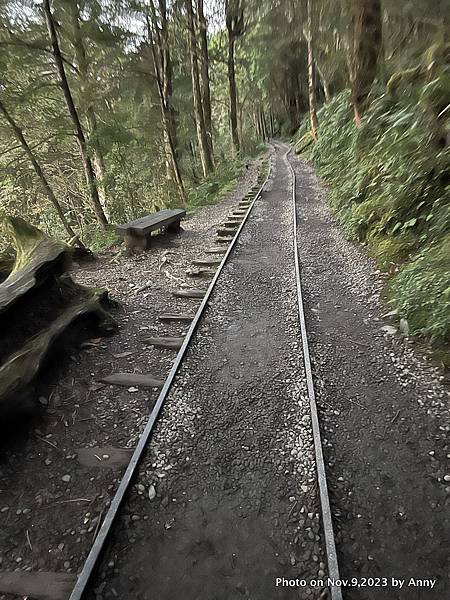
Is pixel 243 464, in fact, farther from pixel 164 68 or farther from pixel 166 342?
pixel 164 68

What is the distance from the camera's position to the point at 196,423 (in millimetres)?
3086

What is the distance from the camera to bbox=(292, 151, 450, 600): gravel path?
2098mm

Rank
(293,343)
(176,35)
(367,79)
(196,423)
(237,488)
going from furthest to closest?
(176,35) < (367,79) < (293,343) < (196,423) < (237,488)

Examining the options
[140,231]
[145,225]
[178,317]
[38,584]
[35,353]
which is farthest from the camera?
[145,225]

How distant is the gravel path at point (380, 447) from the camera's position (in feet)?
6.88

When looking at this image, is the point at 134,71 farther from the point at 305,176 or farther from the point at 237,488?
the point at 237,488

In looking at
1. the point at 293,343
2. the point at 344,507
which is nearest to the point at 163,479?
the point at 344,507

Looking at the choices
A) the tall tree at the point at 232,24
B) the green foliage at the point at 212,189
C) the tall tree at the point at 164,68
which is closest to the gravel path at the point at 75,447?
the green foliage at the point at 212,189

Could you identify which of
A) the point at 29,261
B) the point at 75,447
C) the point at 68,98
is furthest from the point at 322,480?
the point at 68,98

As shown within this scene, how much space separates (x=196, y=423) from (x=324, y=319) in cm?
237

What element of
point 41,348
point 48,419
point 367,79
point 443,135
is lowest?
point 48,419

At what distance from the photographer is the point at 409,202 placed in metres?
6.05

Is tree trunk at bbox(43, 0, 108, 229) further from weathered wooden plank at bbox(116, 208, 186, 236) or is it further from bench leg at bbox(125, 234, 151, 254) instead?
bench leg at bbox(125, 234, 151, 254)

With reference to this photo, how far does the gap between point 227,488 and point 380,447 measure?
4.02 feet
